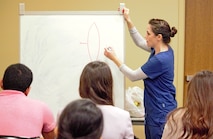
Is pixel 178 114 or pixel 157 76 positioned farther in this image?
pixel 157 76

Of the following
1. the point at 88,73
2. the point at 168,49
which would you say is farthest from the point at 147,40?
the point at 88,73

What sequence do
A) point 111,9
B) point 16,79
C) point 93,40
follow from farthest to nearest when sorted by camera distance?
point 111,9 < point 93,40 < point 16,79

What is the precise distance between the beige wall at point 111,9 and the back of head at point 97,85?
5.66 feet

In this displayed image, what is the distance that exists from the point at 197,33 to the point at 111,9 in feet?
3.14

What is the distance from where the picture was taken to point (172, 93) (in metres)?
2.68

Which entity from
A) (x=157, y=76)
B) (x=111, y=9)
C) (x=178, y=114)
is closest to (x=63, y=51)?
(x=157, y=76)

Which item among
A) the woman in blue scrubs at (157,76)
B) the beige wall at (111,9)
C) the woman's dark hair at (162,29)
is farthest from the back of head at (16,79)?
the beige wall at (111,9)

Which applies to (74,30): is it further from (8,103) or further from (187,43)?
(187,43)

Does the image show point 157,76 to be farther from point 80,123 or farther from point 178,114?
point 80,123

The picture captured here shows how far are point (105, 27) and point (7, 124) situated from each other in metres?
1.27

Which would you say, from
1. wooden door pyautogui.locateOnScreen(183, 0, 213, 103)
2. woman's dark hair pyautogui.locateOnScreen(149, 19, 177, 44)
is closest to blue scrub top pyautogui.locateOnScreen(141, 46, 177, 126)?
woman's dark hair pyautogui.locateOnScreen(149, 19, 177, 44)

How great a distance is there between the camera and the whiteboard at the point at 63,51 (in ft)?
8.92

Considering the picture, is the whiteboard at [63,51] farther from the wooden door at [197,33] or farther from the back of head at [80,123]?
the back of head at [80,123]

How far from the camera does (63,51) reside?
8.96 ft
